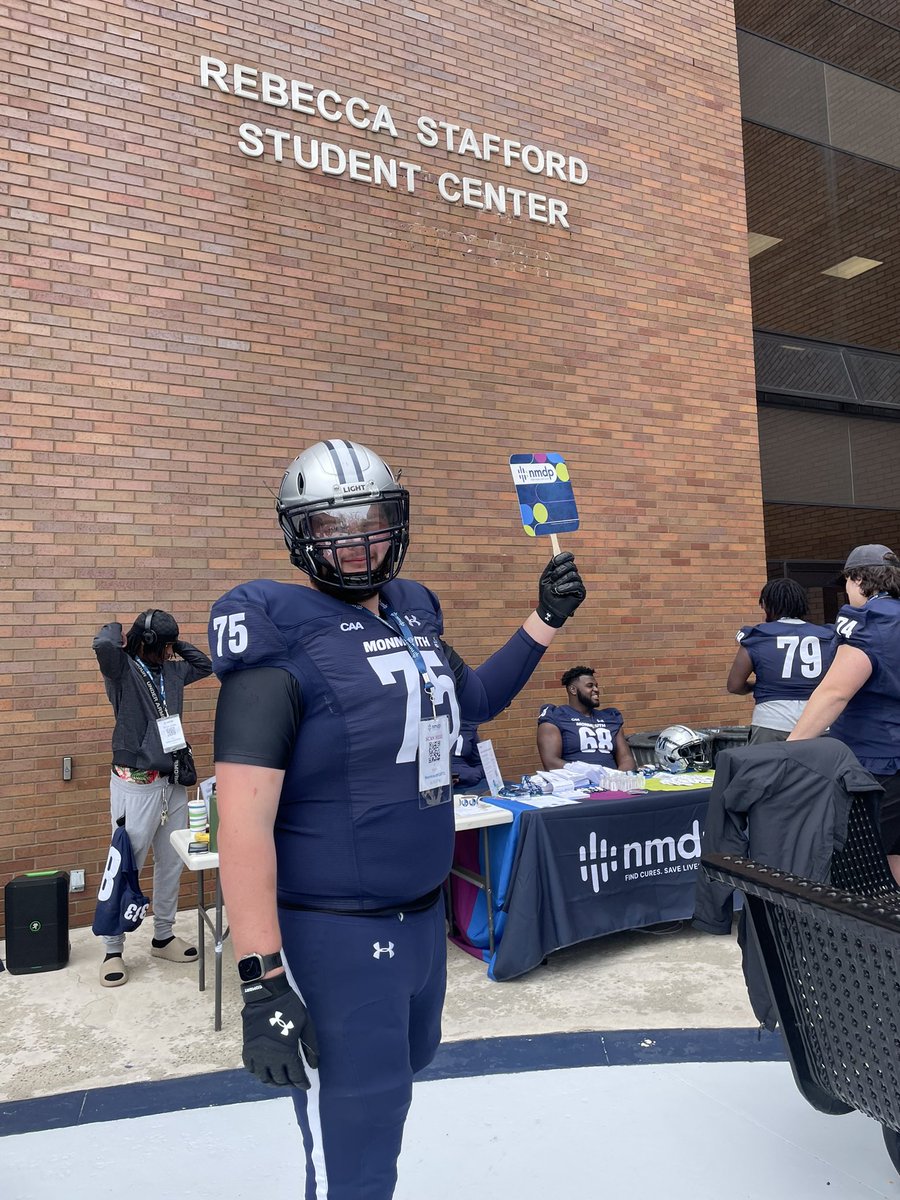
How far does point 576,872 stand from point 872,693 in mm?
1820

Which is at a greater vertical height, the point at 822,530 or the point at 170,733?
the point at 822,530

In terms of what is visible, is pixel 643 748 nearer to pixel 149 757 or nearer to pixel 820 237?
pixel 149 757

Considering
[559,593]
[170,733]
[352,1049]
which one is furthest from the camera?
[170,733]

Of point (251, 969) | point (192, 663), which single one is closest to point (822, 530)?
point (192, 663)

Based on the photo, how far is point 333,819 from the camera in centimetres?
165

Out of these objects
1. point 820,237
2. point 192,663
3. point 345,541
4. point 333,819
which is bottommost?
point 333,819

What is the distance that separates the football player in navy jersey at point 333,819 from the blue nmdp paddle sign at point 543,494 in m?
1.10

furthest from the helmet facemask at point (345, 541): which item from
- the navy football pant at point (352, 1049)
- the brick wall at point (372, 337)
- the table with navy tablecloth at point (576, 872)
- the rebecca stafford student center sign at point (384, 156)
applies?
the rebecca stafford student center sign at point (384, 156)

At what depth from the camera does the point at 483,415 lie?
647 cm

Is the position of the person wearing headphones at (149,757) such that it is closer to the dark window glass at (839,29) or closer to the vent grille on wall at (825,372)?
the vent grille on wall at (825,372)

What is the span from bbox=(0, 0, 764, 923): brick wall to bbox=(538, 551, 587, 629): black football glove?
3.83m

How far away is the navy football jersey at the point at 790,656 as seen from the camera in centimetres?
514

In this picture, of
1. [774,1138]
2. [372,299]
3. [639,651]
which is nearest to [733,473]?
[639,651]

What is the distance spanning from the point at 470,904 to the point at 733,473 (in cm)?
463
